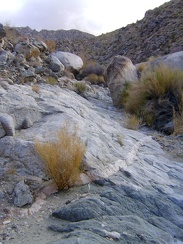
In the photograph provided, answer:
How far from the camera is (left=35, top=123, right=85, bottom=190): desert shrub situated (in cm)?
396

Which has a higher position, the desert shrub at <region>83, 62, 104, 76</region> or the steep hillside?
the steep hillside

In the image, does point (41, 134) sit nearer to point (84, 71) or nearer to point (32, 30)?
point (84, 71)

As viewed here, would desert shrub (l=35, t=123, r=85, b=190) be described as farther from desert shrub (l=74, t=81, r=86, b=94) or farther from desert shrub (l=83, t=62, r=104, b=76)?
desert shrub (l=83, t=62, r=104, b=76)

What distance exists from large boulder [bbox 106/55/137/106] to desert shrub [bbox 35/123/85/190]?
6.59 meters

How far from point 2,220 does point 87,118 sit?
3.51 m

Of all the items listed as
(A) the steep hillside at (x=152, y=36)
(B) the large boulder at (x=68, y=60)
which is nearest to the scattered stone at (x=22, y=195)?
(B) the large boulder at (x=68, y=60)

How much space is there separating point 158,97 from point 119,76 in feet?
7.61

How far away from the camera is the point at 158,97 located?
9133 mm

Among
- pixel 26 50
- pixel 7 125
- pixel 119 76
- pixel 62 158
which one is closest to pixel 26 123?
pixel 7 125

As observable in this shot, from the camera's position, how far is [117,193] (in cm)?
394

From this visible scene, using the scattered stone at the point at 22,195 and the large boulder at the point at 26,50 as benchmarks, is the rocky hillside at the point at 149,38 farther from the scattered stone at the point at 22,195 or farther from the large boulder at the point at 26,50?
the scattered stone at the point at 22,195

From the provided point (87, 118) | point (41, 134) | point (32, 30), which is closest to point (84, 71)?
point (87, 118)

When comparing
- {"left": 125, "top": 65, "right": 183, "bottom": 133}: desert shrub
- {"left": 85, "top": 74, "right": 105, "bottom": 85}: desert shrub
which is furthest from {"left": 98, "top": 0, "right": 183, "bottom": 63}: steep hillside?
{"left": 125, "top": 65, "right": 183, "bottom": 133}: desert shrub

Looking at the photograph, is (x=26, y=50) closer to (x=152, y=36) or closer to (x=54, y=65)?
(x=54, y=65)
